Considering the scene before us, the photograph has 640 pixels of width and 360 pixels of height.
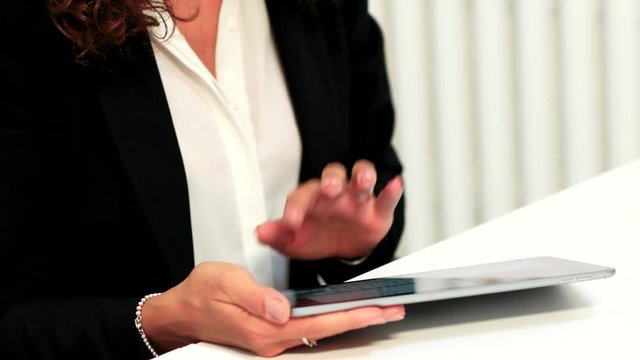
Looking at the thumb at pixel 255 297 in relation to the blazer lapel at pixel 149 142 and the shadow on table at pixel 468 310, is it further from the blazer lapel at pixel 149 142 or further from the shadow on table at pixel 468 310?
the blazer lapel at pixel 149 142

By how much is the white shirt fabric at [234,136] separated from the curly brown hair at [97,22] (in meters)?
0.05

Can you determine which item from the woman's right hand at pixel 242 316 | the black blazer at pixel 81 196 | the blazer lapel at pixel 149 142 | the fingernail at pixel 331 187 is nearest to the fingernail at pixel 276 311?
the woman's right hand at pixel 242 316

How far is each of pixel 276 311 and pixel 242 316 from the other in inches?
1.5

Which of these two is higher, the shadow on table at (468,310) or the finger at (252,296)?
the finger at (252,296)

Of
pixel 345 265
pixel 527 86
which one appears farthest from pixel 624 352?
pixel 527 86

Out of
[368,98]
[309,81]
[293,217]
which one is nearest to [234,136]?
[309,81]

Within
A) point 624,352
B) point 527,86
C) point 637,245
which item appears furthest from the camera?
point 527,86

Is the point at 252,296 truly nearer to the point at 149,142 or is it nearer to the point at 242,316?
the point at 242,316

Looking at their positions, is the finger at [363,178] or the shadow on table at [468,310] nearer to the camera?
the shadow on table at [468,310]

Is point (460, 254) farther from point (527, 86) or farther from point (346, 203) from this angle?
point (527, 86)

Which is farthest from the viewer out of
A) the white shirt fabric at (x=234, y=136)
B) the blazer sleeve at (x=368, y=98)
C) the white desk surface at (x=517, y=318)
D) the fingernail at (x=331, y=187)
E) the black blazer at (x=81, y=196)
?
the blazer sleeve at (x=368, y=98)

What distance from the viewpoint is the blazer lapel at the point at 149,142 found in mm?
1029

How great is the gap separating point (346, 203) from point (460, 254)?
13cm

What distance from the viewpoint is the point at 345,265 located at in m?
1.14
